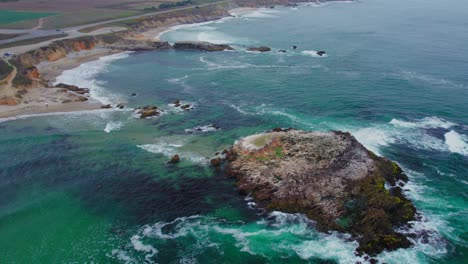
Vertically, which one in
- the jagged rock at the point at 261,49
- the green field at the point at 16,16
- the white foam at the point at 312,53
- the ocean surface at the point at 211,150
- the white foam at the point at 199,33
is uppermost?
the green field at the point at 16,16

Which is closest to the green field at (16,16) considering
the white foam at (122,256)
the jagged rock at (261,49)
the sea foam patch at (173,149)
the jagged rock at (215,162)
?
the jagged rock at (261,49)

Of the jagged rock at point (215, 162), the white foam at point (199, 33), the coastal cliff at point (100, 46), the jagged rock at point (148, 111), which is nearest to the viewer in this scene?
the jagged rock at point (215, 162)

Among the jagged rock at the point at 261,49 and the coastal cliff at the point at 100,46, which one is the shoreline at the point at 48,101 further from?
the jagged rock at the point at 261,49

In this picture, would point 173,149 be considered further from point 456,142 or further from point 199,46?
point 199,46

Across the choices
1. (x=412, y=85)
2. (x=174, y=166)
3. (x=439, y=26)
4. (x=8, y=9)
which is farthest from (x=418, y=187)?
(x=8, y=9)

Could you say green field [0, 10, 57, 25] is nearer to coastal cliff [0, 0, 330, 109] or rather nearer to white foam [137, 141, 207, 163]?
coastal cliff [0, 0, 330, 109]

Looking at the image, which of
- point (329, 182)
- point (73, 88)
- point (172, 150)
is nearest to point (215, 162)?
point (172, 150)
